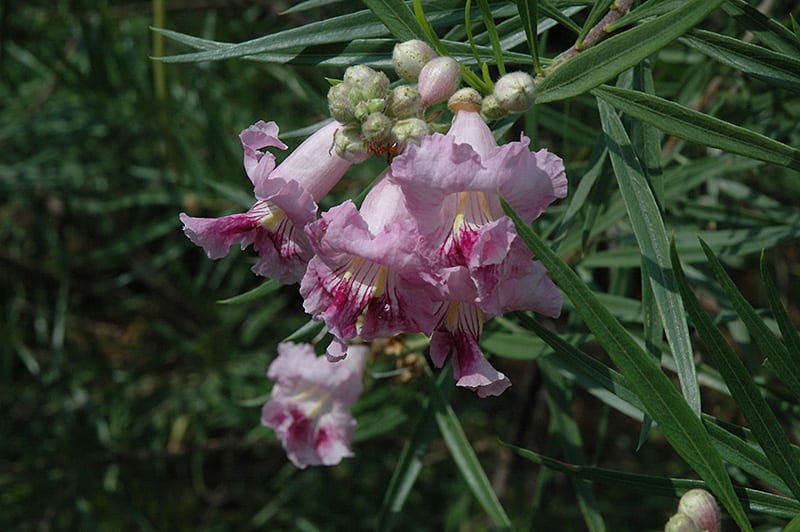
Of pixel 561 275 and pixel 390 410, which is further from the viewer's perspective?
pixel 390 410

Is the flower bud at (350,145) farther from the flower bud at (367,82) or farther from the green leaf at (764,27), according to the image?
the green leaf at (764,27)

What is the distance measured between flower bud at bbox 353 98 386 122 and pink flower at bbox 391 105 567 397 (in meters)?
0.07

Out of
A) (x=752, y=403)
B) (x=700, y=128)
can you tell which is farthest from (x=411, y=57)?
(x=752, y=403)

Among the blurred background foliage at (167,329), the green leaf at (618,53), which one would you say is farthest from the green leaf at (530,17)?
the blurred background foliage at (167,329)

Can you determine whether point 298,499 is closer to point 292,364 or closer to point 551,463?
point 292,364

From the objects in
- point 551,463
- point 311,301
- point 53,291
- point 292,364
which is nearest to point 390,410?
point 292,364

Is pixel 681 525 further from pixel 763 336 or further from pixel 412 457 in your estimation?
pixel 412 457

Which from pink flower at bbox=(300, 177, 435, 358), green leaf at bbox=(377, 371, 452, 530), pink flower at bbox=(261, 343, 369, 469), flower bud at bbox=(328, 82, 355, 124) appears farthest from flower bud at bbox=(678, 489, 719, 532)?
pink flower at bbox=(261, 343, 369, 469)

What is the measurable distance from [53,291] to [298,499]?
119 centimetres

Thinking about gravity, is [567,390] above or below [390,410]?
above

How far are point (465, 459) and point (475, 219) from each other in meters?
0.73

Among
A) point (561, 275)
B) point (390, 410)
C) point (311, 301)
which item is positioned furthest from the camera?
point (390, 410)

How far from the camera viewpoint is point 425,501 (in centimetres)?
292

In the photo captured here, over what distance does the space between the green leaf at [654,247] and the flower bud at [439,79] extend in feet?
0.68
